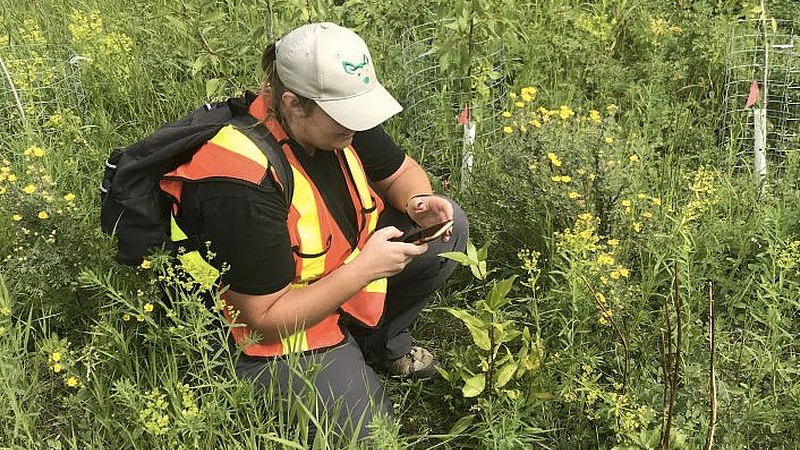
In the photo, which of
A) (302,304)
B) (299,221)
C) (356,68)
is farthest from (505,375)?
(356,68)

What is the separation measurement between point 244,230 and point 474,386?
2.88ft

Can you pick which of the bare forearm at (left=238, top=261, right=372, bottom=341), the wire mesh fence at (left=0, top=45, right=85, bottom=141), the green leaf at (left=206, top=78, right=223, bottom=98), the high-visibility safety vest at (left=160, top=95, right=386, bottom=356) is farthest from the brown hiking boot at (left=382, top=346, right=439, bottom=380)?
the wire mesh fence at (left=0, top=45, right=85, bottom=141)

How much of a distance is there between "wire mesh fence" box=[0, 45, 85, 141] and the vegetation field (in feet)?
0.06

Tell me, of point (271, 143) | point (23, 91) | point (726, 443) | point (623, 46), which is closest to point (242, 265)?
point (271, 143)

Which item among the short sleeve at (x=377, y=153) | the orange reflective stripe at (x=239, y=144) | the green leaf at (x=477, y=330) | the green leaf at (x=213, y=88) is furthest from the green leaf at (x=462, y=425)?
the green leaf at (x=213, y=88)

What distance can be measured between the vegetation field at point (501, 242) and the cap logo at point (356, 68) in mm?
627

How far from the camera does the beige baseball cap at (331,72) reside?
221 centimetres

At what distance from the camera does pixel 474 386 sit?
8.13 feet

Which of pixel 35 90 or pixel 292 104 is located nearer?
pixel 292 104

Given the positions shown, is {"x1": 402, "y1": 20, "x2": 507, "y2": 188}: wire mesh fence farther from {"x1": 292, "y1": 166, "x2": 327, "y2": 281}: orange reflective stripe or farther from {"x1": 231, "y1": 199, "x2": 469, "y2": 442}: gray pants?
{"x1": 292, "y1": 166, "x2": 327, "y2": 281}: orange reflective stripe

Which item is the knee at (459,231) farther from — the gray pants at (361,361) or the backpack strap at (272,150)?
the backpack strap at (272,150)

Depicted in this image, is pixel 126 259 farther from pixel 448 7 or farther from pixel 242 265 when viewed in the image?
pixel 448 7

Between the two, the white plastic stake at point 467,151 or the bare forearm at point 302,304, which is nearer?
the bare forearm at point 302,304

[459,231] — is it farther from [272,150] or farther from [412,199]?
[272,150]
